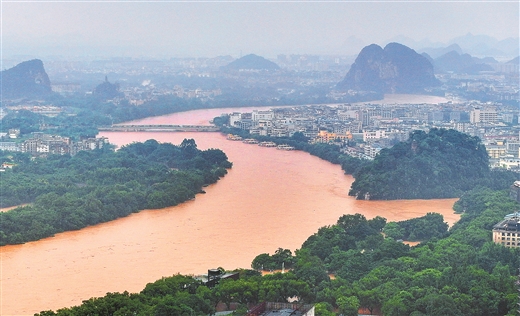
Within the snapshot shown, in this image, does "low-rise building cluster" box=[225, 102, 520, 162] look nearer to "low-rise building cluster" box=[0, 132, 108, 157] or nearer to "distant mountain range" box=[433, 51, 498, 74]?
"low-rise building cluster" box=[0, 132, 108, 157]

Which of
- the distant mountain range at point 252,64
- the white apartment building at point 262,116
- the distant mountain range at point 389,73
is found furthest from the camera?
the distant mountain range at point 252,64

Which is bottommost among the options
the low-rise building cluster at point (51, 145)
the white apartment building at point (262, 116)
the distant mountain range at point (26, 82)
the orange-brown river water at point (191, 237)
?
the orange-brown river water at point (191, 237)

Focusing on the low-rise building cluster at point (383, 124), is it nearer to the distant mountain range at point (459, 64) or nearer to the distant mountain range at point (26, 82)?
the distant mountain range at point (26, 82)

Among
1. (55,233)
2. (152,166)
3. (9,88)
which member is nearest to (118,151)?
(152,166)

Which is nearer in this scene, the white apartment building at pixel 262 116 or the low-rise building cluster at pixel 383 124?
the low-rise building cluster at pixel 383 124

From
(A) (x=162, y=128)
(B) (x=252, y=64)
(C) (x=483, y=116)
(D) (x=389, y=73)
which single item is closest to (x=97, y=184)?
(A) (x=162, y=128)

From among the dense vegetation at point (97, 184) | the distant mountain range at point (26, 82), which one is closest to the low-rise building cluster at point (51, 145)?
the dense vegetation at point (97, 184)

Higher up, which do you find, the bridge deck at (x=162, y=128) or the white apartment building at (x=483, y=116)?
the white apartment building at (x=483, y=116)

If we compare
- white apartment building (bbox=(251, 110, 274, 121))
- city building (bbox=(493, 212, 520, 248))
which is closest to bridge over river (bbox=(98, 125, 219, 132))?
white apartment building (bbox=(251, 110, 274, 121))
